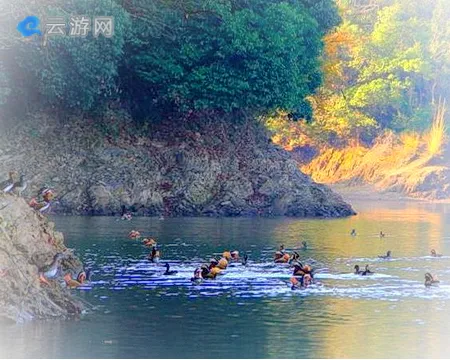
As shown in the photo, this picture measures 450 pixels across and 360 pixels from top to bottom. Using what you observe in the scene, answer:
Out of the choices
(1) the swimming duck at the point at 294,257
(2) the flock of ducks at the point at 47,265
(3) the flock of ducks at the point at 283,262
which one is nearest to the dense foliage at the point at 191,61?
(3) the flock of ducks at the point at 283,262

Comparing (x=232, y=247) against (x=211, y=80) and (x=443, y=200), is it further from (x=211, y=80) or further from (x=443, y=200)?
(x=443, y=200)

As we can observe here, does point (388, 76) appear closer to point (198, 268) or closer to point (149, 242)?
point (149, 242)

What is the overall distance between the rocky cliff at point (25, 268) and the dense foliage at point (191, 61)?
87.7 feet

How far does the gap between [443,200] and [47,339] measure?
216ft

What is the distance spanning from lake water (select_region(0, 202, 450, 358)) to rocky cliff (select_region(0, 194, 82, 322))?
0.46m

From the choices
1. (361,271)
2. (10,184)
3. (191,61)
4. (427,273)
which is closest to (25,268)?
(10,184)

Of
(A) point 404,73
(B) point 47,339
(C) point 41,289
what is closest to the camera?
(B) point 47,339

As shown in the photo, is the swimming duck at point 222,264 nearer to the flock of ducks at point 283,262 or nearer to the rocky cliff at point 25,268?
the flock of ducks at point 283,262

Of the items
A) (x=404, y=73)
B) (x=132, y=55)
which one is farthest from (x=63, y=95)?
(x=404, y=73)

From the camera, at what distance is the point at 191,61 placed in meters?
61.9

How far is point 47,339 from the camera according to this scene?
83.7ft

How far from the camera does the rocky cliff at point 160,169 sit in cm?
6059

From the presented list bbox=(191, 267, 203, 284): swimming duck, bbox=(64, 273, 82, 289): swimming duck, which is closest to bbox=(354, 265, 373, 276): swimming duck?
bbox=(191, 267, 203, 284): swimming duck

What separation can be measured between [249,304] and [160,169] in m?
32.5
